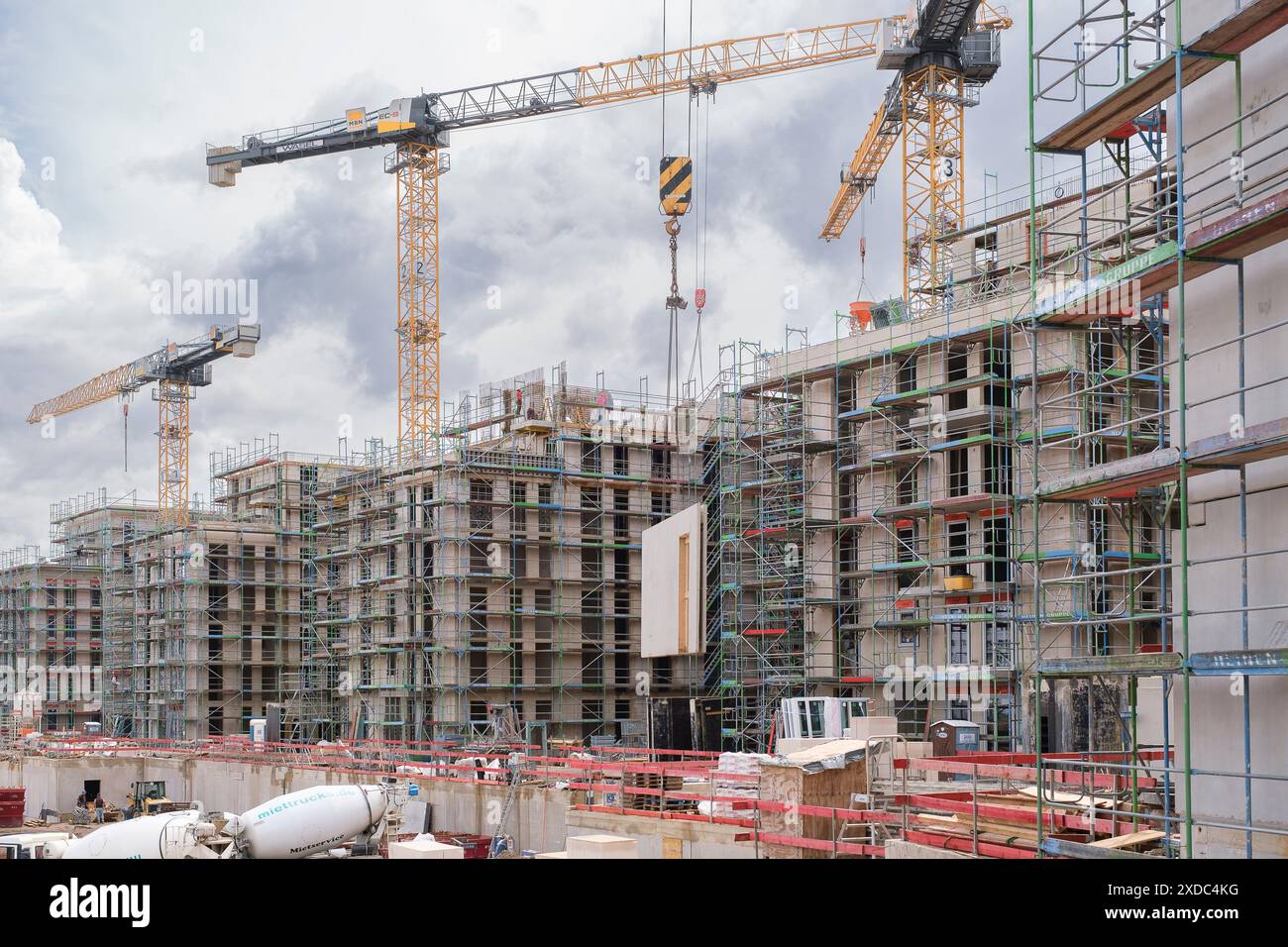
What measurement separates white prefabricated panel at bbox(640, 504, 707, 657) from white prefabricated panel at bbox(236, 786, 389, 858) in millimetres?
15428

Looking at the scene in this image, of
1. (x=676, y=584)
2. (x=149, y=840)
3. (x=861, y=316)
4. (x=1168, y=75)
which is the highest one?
(x=861, y=316)

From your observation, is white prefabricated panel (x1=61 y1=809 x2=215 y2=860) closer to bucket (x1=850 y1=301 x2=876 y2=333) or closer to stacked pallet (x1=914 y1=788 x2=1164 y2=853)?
stacked pallet (x1=914 y1=788 x2=1164 y2=853)

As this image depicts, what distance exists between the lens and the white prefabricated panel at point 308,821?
28672 mm

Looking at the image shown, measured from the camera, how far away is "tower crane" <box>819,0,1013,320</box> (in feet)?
202

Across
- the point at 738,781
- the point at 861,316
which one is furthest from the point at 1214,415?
the point at 861,316

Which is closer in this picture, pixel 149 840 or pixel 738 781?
pixel 738 781

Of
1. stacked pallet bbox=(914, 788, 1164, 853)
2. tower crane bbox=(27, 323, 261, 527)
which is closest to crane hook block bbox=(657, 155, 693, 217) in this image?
stacked pallet bbox=(914, 788, 1164, 853)

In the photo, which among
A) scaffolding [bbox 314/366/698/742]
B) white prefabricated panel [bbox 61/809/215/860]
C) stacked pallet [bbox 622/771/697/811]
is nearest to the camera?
white prefabricated panel [bbox 61/809/215/860]

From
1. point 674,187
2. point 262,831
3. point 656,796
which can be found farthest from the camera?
point 674,187

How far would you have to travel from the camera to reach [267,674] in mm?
78125

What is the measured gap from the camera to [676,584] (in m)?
47.7

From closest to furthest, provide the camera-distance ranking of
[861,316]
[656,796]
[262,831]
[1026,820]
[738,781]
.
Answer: [1026,820], [738,781], [262,831], [656,796], [861,316]

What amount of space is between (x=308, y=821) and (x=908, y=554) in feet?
86.8

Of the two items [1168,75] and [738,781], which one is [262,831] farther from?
[1168,75]
